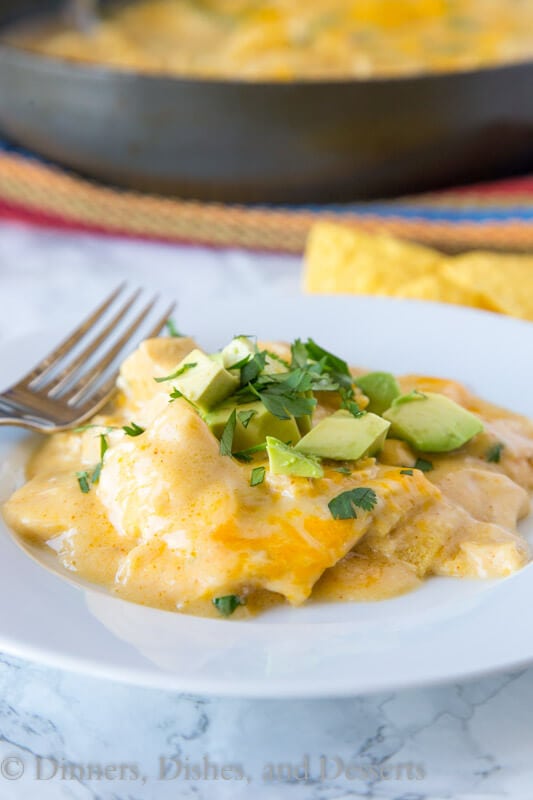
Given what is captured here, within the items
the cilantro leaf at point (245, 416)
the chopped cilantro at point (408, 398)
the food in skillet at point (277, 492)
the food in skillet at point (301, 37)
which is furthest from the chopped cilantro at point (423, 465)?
the food in skillet at point (301, 37)

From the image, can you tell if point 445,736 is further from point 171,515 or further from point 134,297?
point 134,297

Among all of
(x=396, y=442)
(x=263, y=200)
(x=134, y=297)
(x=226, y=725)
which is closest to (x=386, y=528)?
(x=396, y=442)

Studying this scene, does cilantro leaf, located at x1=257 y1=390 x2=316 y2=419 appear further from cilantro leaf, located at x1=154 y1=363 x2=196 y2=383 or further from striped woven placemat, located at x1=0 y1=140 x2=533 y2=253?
striped woven placemat, located at x1=0 y1=140 x2=533 y2=253

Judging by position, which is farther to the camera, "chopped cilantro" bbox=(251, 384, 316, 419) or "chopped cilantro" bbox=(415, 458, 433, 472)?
"chopped cilantro" bbox=(415, 458, 433, 472)

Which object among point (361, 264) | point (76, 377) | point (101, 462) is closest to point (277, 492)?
point (101, 462)

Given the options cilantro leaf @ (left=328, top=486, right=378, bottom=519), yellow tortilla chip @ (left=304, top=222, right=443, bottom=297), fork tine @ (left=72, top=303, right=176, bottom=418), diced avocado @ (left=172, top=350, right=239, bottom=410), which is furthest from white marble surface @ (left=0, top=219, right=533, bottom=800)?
yellow tortilla chip @ (left=304, top=222, right=443, bottom=297)

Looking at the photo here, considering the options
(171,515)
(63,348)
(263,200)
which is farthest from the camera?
(263,200)

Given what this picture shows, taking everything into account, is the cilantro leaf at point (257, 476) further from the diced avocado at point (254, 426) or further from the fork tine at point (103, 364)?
the fork tine at point (103, 364)

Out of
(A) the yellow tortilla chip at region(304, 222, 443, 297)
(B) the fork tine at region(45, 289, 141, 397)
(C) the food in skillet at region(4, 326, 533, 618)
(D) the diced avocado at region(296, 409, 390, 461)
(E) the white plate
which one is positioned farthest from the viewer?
(A) the yellow tortilla chip at region(304, 222, 443, 297)
